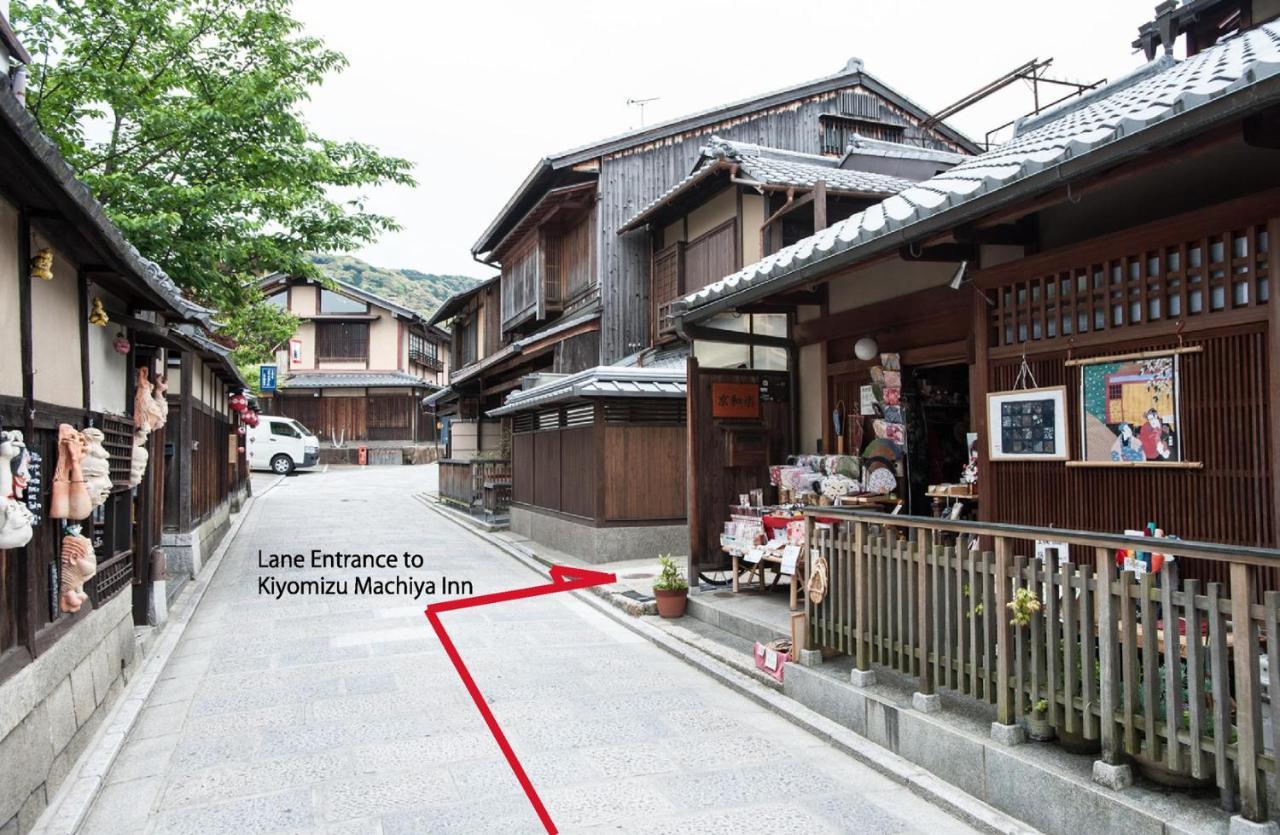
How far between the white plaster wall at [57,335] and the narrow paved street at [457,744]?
275cm

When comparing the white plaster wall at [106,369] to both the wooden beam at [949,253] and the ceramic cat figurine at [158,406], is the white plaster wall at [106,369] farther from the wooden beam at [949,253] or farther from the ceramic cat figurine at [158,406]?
the wooden beam at [949,253]

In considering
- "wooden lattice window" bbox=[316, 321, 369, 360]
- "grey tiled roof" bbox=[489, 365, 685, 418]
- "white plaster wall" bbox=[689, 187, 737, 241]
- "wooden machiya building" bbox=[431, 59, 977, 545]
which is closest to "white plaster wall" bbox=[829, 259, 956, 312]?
"grey tiled roof" bbox=[489, 365, 685, 418]

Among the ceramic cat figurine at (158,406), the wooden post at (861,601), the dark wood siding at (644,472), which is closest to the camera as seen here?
the wooden post at (861,601)

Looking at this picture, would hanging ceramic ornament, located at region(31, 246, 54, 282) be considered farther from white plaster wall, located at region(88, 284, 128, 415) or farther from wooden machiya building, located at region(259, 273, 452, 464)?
wooden machiya building, located at region(259, 273, 452, 464)

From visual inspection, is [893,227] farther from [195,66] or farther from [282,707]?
[195,66]

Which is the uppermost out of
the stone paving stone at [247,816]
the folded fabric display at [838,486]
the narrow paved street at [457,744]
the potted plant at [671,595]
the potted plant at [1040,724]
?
the folded fabric display at [838,486]

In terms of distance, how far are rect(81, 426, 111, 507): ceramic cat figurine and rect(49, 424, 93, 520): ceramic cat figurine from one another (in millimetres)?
215

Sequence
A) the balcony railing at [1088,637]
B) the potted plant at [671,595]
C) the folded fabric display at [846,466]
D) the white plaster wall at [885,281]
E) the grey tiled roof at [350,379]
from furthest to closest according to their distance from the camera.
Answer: the grey tiled roof at [350,379] < the potted plant at [671,595] < the folded fabric display at [846,466] < the white plaster wall at [885,281] < the balcony railing at [1088,637]

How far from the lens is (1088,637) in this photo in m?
4.27

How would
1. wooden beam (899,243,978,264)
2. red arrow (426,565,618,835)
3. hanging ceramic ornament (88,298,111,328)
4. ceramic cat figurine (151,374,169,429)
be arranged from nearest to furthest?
red arrow (426,565,618,835) < wooden beam (899,243,978,264) < hanging ceramic ornament (88,298,111,328) < ceramic cat figurine (151,374,169,429)

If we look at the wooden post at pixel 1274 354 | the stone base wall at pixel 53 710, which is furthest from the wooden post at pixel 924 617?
the stone base wall at pixel 53 710

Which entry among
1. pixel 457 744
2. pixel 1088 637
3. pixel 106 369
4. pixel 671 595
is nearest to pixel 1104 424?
pixel 1088 637

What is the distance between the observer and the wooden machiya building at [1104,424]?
13.0 ft

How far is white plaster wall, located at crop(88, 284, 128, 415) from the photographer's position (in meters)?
7.13
